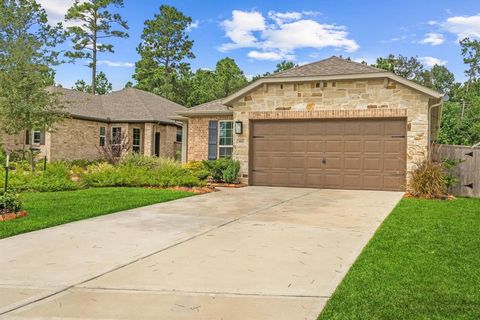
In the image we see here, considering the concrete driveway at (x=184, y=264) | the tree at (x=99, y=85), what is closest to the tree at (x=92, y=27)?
the tree at (x=99, y=85)

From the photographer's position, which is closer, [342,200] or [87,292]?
[87,292]

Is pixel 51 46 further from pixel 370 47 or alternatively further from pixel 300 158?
pixel 370 47

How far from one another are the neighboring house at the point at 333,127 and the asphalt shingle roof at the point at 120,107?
30.2ft

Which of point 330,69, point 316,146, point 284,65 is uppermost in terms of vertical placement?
point 284,65

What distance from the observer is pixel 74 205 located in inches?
384

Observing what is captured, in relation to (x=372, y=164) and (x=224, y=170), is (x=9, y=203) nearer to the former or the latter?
(x=224, y=170)

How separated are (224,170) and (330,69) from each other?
5120 millimetres

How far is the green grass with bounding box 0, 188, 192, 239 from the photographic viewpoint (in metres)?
7.52


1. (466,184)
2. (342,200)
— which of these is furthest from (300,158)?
(466,184)

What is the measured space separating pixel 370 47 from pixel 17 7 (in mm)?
29326

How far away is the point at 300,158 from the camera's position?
49.4 feet

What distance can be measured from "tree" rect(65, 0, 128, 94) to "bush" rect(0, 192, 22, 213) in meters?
31.5

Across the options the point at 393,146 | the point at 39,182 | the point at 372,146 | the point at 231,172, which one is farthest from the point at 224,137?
the point at 39,182

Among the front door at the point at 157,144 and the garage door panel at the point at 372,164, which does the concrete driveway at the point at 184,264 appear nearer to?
the garage door panel at the point at 372,164
